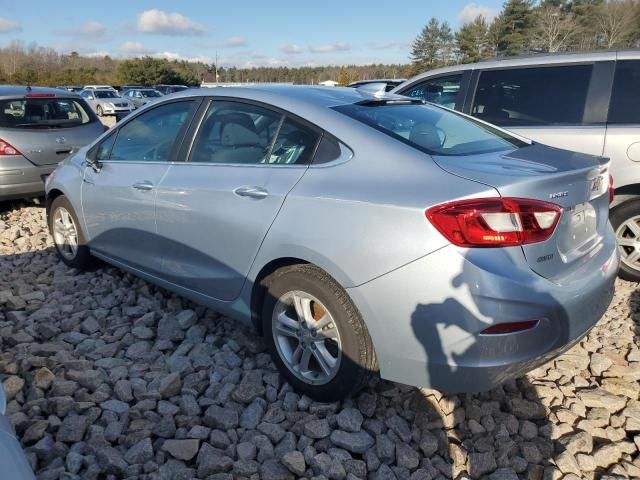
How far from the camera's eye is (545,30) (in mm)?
42875

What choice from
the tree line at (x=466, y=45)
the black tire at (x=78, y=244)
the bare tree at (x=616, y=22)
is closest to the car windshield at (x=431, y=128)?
the black tire at (x=78, y=244)

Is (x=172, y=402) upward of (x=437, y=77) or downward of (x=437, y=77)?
downward

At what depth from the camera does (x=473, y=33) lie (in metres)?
53.1

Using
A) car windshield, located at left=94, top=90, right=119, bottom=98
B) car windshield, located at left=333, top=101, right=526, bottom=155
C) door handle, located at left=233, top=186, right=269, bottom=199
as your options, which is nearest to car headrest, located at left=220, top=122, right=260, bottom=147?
door handle, located at left=233, top=186, right=269, bottom=199

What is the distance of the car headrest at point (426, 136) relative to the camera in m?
2.58

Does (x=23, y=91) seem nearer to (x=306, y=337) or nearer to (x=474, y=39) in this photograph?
(x=306, y=337)

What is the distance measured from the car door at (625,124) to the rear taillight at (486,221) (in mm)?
2480

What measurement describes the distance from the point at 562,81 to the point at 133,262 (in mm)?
3830

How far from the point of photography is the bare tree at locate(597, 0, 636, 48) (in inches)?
1542

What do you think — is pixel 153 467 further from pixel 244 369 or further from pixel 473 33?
pixel 473 33

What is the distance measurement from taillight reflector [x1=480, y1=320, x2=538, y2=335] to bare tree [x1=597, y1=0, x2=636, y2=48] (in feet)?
143

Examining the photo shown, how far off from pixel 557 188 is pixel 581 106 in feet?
8.21

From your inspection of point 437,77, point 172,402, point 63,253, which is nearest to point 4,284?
point 63,253

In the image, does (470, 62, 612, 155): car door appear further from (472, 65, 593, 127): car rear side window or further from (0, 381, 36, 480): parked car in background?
(0, 381, 36, 480): parked car in background
